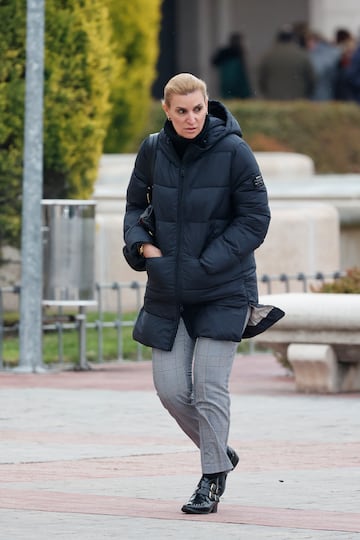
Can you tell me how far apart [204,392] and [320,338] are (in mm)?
3967

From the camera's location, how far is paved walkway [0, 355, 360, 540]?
6367 millimetres

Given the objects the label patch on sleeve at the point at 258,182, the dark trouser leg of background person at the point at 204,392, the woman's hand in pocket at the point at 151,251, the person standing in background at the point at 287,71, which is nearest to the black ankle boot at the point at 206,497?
→ the dark trouser leg of background person at the point at 204,392

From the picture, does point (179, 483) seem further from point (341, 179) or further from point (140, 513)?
point (341, 179)

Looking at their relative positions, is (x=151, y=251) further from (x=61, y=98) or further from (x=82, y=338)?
(x=61, y=98)

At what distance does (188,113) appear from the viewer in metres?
6.55

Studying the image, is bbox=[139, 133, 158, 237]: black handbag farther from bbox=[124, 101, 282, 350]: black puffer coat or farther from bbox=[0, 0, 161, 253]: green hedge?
bbox=[0, 0, 161, 253]: green hedge

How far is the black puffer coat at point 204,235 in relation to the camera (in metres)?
6.60

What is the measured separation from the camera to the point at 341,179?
60.5ft

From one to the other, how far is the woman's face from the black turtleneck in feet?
0.09

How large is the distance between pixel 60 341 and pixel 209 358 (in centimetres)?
567

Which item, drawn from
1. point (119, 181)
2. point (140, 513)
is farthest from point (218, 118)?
point (119, 181)

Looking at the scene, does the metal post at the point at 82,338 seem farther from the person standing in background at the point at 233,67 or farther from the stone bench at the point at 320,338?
the person standing in background at the point at 233,67

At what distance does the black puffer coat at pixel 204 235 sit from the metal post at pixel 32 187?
16.9 ft

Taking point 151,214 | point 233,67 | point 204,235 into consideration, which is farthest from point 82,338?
point 233,67
